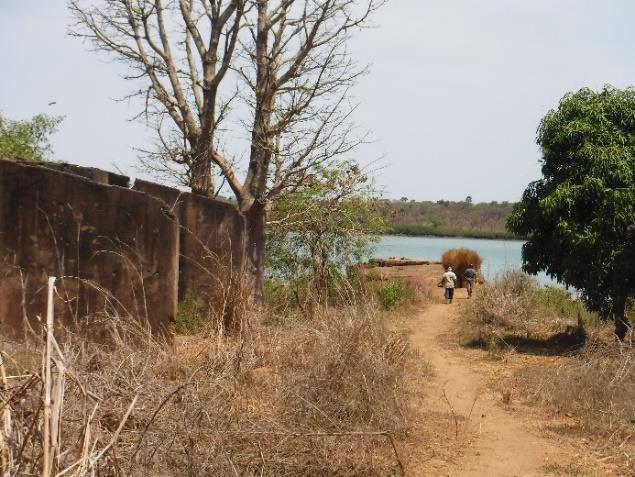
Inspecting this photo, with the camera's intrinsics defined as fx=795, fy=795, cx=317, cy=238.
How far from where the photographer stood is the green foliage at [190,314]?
1045cm

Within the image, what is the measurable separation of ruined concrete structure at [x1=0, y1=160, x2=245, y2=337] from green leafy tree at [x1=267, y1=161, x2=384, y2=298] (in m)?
9.17

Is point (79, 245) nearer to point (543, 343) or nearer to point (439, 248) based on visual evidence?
point (543, 343)

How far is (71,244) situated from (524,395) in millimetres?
5430

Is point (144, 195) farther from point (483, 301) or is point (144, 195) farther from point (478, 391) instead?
point (483, 301)

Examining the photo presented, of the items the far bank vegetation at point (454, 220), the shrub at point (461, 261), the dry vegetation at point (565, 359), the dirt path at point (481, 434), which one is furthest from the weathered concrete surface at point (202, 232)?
the far bank vegetation at point (454, 220)

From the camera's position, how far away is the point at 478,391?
31.8 ft

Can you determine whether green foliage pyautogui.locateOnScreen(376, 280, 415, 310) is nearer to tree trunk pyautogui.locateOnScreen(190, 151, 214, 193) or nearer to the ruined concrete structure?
tree trunk pyautogui.locateOnScreen(190, 151, 214, 193)

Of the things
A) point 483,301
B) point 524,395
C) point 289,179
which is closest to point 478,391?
point 524,395

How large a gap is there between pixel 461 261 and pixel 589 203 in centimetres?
1367

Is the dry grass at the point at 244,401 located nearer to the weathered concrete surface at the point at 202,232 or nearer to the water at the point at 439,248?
the weathered concrete surface at the point at 202,232

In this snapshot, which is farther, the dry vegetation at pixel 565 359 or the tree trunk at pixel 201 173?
the tree trunk at pixel 201 173

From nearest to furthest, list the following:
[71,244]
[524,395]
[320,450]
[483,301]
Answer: [320,450], [71,244], [524,395], [483,301]

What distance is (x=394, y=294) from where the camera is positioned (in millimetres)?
20266

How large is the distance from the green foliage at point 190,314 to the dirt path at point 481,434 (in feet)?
10.4
